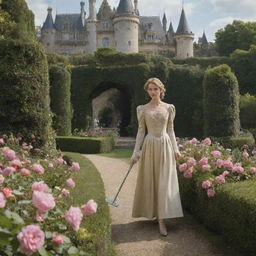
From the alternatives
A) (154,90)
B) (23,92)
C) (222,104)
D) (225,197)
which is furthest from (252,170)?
(222,104)

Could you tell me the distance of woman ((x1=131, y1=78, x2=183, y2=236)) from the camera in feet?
16.6

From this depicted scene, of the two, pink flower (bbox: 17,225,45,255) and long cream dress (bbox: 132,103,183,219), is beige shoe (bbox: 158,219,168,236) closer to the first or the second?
long cream dress (bbox: 132,103,183,219)

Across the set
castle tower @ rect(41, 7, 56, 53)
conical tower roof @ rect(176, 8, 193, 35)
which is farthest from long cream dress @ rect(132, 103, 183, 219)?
castle tower @ rect(41, 7, 56, 53)

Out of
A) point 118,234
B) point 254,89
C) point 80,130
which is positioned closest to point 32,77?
point 118,234

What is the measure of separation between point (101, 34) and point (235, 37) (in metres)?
18.8

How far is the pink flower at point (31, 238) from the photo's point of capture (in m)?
1.82

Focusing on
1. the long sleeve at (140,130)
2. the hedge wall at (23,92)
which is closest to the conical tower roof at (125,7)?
the hedge wall at (23,92)

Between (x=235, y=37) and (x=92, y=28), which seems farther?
(x=92, y=28)

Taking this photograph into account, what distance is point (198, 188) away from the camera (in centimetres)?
557

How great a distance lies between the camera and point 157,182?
5.22 meters

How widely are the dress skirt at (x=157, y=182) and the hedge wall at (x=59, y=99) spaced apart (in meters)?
12.6

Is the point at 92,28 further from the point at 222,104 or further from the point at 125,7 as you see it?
the point at 222,104

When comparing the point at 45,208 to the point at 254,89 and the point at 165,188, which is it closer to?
the point at 165,188

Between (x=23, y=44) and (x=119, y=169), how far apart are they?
13.8 ft
